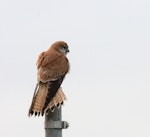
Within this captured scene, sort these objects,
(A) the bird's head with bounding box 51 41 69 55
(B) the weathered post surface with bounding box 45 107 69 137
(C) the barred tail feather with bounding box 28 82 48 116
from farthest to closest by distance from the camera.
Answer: (A) the bird's head with bounding box 51 41 69 55 → (C) the barred tail feather with bounding box 28 82 48 116 → (B) the weathered post surface with bounding box 45 107 69 137

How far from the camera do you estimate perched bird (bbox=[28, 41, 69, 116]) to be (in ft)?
13.5

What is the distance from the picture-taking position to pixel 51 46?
6469mm

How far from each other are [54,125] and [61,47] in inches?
116

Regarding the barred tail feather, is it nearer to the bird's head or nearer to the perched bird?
the perched bird

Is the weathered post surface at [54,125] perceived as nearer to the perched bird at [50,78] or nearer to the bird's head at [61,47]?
the perched bird at [50,78]

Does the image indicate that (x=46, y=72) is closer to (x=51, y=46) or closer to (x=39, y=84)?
(x=39, y=84)

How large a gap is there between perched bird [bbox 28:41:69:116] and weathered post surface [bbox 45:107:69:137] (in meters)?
0.17

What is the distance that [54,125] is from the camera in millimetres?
3631

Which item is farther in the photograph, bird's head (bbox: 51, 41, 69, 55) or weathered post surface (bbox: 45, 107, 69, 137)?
bird's head (bbox: 51, 41, 69, 55)

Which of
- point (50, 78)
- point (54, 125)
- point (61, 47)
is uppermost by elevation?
point (61, 47)

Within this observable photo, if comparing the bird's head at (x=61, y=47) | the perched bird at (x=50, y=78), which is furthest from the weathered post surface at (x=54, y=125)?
the bird's head at (x=61, y=47)

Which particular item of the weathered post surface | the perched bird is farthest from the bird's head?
the weathered post surface

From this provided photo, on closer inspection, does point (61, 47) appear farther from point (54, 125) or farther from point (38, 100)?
point (54, 125)

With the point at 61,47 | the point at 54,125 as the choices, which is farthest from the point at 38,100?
the point at 61,47
